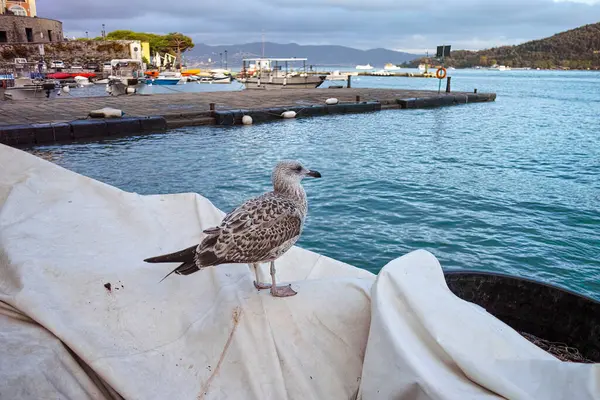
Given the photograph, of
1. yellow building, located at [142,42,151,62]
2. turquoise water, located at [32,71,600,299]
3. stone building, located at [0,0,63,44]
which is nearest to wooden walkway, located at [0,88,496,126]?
turquoise water, located at [32,71,600,299]

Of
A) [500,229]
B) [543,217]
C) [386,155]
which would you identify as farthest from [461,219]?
[386,155]

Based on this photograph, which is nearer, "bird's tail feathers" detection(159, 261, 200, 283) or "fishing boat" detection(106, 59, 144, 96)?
"bird's tail feathers" detection(159, 261, 200, 283)

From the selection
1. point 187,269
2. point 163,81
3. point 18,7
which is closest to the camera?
point 187,269

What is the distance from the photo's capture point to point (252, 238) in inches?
133

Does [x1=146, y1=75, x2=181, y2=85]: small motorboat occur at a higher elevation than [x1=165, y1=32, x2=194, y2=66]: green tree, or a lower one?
lower

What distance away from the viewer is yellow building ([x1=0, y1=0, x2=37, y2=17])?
223 ft

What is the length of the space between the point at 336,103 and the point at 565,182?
50.4ft

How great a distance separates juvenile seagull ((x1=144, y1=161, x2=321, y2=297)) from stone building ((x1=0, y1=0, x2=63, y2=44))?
7537 centimetres

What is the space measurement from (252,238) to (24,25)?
78.6 m

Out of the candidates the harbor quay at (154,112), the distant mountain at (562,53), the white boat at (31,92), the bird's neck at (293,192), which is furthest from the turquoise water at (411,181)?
the distant mountain at (562,53)

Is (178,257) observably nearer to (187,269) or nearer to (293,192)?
(187,269)

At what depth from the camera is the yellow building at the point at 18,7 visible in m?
67.9

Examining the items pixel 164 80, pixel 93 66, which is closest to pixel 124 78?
pixel 164 80

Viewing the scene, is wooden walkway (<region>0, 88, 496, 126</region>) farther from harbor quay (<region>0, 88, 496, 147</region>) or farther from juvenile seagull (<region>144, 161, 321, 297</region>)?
juvenile seagull (<region>144, 161, 321, 297</region>)
